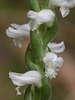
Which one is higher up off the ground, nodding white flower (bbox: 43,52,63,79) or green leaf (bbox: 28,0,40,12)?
green leaf (bbox: 28,0,40,12)

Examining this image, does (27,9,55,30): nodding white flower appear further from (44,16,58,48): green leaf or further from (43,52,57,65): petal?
(43,52,57,65): petal

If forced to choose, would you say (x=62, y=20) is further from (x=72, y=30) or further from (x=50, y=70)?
(x=50, y=70)

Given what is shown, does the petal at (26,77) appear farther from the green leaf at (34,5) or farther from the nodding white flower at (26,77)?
the green leaf at (34,5)

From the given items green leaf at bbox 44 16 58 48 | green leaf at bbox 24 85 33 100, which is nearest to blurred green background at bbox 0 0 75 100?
green leaf at bbox 24 85 33 100

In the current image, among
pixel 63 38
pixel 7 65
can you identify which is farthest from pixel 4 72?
pixel 63 38

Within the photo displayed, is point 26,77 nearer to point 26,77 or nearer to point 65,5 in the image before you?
point 26,77
